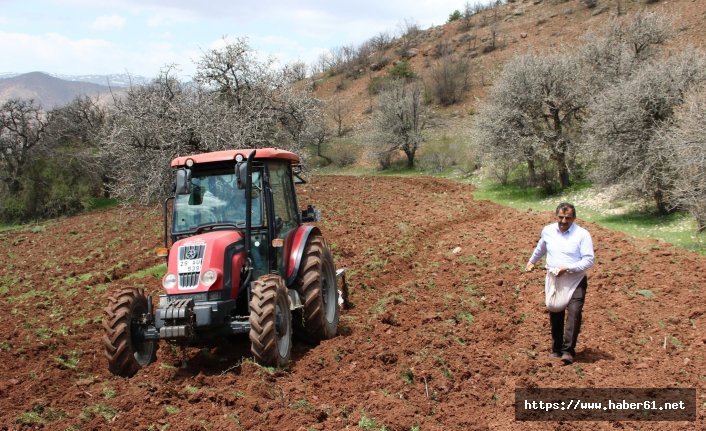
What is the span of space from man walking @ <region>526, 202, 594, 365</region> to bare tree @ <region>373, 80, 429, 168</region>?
111 ft

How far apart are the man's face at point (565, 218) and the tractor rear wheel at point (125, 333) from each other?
4519 millimetres

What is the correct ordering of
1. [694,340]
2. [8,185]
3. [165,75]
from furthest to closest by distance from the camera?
[8,185] → [165,75] → [694,340]

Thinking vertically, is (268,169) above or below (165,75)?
below

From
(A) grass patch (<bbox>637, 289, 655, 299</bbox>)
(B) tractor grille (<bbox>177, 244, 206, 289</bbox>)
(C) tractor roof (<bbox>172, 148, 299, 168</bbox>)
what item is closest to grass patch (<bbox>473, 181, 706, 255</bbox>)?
(A) grass patch (<bbox>637, 289, 655, 299</bbox>)

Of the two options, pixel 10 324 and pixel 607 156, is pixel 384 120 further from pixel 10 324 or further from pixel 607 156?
pixel 10 324

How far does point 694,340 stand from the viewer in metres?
6.64

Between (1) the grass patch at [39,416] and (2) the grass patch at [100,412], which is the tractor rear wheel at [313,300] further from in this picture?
(1) the grass patch at [39,416]

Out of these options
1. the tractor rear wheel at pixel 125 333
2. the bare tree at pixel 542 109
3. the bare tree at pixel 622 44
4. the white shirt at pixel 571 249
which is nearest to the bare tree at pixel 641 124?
the bare tree at pixel 542 109

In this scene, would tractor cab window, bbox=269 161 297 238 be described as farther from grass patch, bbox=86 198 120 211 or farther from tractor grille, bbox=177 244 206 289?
grass patch, bbox=86 198 120 211

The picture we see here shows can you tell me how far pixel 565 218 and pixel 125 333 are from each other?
15.3 ft

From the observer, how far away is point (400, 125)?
40094 mm

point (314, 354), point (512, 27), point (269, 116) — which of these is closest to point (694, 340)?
point (314, 354)

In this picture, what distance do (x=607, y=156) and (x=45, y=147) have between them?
29.0 meters

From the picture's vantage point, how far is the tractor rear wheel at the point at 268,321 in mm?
5684
